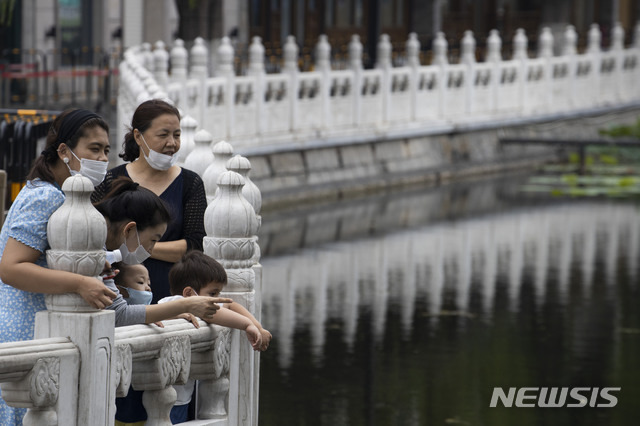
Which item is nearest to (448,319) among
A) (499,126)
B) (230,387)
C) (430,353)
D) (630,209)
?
(430,353)

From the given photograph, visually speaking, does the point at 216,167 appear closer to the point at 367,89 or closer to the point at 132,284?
the point at 132,284

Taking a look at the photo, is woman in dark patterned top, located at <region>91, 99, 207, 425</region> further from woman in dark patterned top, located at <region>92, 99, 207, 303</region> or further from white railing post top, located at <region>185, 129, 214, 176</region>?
white railing post top, located at <region>185, 129, 214, 176</region>

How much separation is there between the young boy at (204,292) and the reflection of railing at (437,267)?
4671mm

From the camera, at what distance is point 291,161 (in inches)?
843

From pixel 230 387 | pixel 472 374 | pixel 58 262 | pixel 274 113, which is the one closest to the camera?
pixel 58 262

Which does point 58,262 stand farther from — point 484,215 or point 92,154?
point 484,215

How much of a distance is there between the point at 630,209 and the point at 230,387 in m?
16.8

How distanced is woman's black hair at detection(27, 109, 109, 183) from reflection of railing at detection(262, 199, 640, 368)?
523 centimetres

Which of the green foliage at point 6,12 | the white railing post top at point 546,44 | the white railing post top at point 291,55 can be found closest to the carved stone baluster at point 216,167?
the white railing post top at point 291,55

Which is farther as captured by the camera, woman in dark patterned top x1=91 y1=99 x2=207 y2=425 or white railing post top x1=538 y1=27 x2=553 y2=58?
white railing post top x1=538 y1=27 x2=553 y2=58

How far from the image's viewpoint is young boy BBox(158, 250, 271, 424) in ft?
18.5

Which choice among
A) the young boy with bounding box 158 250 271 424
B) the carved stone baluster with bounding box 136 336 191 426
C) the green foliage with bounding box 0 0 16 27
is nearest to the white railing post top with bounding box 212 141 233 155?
the young boy with bounding box 158 250 271 424

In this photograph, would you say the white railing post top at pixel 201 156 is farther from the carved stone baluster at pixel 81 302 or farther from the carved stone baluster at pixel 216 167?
the carved stone baluster at pixel 81 302

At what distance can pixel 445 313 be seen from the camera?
12.9 meters
